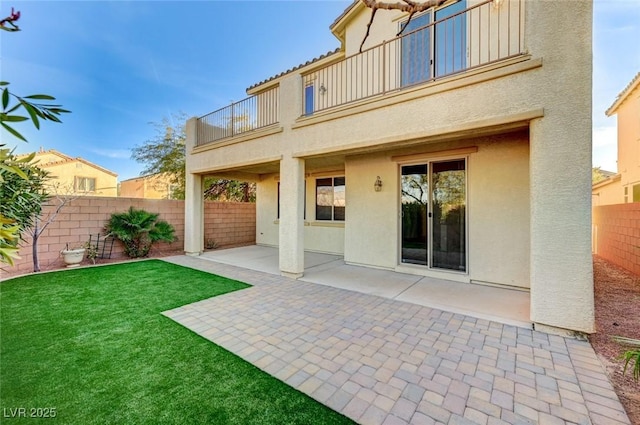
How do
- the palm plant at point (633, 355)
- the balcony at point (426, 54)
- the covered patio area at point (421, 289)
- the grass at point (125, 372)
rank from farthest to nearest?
the balcony at point (426, 54) → the covered patio area at point (421, 289) → the grass at point (125, 372) → the palm plant at point (633, 355)

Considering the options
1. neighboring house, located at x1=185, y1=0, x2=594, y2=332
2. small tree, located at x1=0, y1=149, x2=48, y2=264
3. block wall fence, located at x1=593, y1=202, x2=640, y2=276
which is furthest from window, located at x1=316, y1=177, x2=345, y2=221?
small tree, located at x1=0, y1=149, x2=48, y2=264

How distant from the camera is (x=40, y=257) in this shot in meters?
8.15

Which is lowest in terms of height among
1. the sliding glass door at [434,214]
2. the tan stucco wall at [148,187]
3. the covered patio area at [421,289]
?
the covered patio area at [421,289]

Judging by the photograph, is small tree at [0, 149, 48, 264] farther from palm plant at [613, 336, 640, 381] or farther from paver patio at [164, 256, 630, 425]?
palm plant at [613, 336, 640, 381]

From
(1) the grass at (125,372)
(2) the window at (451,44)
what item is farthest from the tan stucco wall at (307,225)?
(1) the grass at (125,372)

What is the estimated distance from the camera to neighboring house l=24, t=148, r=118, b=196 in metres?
21.0

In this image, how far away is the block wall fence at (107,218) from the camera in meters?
8.22

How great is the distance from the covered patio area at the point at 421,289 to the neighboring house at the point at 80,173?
2019cm

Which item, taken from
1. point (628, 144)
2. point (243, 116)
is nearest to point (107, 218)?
point (243, 116)

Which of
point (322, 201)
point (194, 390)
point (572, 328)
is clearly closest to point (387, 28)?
point (322, 201)

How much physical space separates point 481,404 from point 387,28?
9099mm

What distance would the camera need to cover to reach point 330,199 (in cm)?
1095

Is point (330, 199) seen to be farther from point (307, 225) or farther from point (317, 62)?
point (317, 62)

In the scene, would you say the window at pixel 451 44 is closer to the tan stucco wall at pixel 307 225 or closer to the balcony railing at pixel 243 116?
the balcony railing at pixel 243 116
